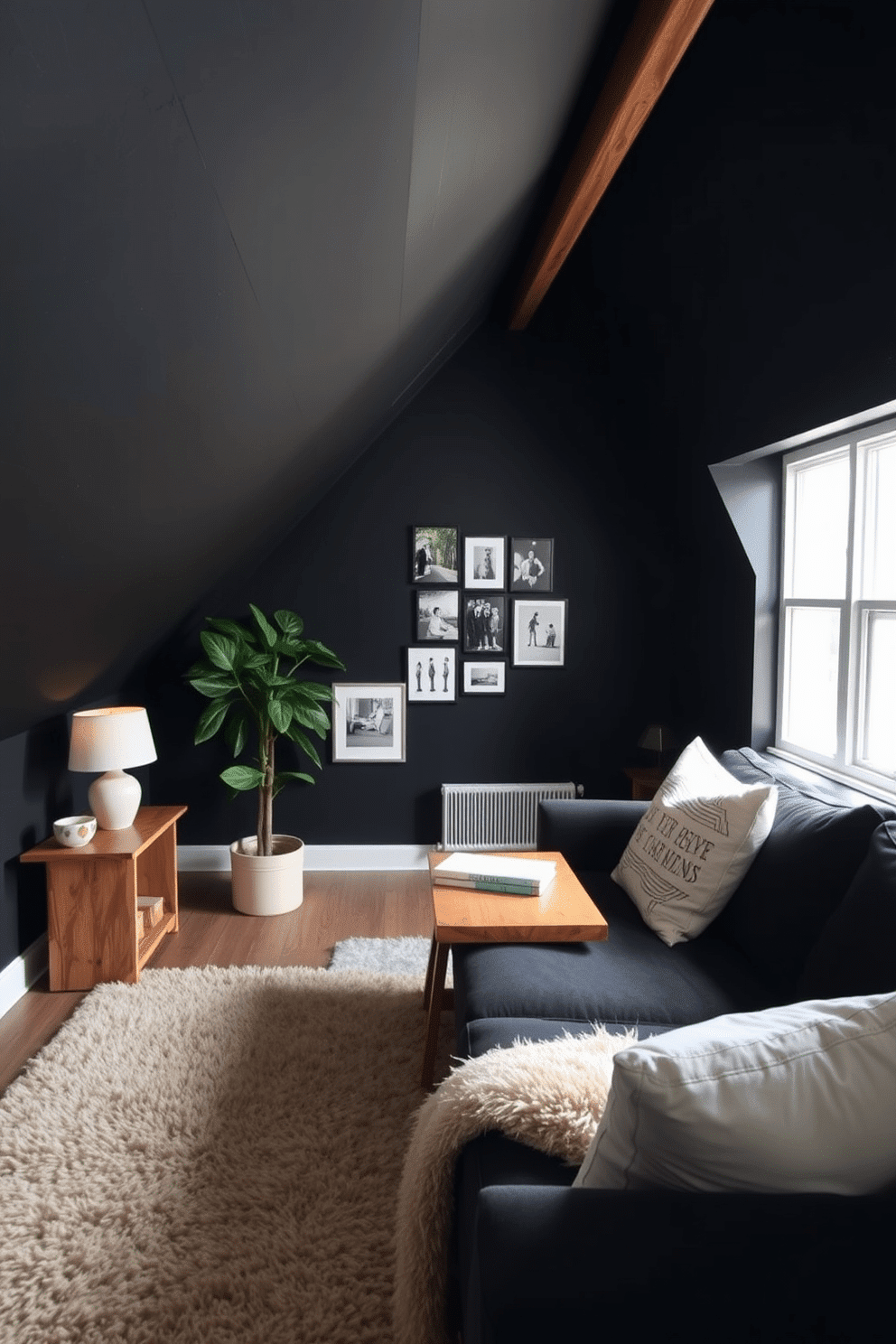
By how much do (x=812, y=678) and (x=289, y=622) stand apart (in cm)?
233

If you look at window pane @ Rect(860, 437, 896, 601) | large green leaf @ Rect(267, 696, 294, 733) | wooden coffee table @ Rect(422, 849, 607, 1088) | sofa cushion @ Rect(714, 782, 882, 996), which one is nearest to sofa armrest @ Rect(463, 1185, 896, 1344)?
sofa cushion @ Rect(714, 782, 882, 996)

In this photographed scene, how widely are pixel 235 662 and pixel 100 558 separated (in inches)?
72.4

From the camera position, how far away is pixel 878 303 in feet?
7.91

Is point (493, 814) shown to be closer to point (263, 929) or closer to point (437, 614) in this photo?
point (437, 614)

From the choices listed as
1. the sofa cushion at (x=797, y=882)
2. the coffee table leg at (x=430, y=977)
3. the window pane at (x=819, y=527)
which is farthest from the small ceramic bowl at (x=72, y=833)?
the window pane at (x=819, y=527)

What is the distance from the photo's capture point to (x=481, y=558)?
4555 millimetres

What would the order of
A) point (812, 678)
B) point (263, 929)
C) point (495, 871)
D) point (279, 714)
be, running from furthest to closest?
point (279, 714)
point (263, 929)
point (812, 678)
point (495, 871)

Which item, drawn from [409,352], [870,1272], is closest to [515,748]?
[409,352]

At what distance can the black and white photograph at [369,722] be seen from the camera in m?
4.53

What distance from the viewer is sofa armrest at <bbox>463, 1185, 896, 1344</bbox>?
97cm

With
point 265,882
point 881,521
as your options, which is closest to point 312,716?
point 265,882

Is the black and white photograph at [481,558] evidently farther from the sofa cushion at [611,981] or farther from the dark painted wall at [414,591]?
the sofa cushion at [611,981]

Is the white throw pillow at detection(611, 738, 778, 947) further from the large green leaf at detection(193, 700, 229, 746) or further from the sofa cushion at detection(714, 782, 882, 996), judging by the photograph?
the large green leaf at detection(193, 700, 229, 746)

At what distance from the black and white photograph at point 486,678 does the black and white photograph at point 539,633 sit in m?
0.09
